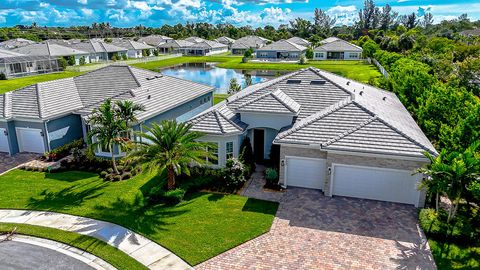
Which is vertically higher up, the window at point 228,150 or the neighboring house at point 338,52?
the neighboring house at point 338,52

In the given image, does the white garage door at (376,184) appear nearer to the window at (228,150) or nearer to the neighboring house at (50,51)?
the window at (228,150)

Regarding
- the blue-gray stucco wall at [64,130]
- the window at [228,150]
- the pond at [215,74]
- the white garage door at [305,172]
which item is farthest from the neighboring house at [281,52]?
the white garage door at [305,172]

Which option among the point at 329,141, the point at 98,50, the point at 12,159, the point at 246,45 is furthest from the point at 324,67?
the point at 12,159

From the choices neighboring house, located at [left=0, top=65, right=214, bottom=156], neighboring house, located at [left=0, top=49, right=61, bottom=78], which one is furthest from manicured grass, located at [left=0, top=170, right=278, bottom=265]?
neighboring house, located at [left=0, top=49, right=61, bottom=78]

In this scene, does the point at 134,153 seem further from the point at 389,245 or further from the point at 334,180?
the point at 389,245

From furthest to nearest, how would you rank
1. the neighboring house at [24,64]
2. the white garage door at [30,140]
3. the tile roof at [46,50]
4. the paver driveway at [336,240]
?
1. the tile roof at [46,50]
2. the neighboring house at [24,64]
3. the white garage door at [30,140]
4. the paver driveway at [336,240]

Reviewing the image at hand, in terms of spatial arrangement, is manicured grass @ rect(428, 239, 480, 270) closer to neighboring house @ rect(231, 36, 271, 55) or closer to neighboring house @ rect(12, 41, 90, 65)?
neighboring house @ rect(12, 41, 90, 65)
